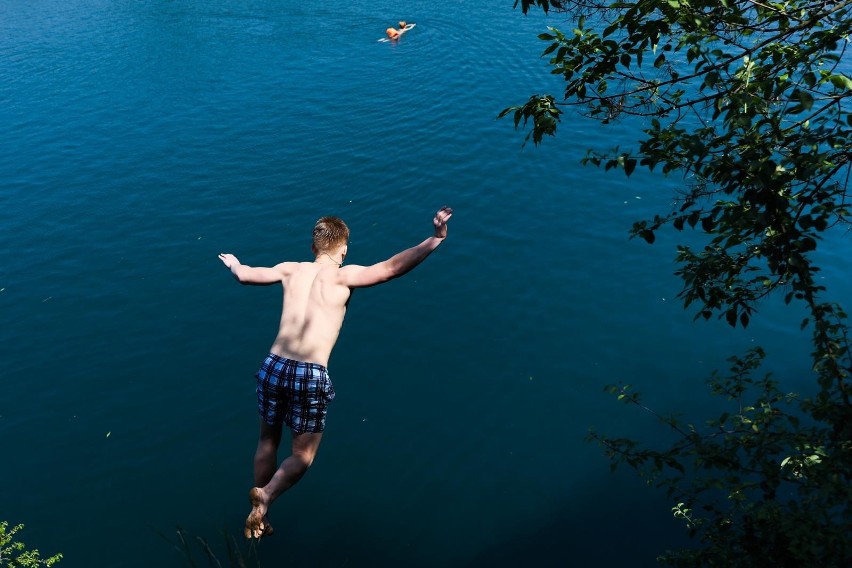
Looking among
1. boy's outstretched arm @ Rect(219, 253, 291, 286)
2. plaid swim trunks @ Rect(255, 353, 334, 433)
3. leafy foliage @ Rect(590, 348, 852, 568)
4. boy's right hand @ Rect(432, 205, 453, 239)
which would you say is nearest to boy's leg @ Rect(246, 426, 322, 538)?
plaid swim trunks @ Rect(255, 353, 334, 433)

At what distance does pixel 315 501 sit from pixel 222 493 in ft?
3.70

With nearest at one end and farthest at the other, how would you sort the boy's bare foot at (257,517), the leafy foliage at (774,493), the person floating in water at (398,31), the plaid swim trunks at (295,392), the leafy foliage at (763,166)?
the leafy foliage at (763,166)
the leafy foliage at (774,493)
the boy's bare foot at (257,517)
the plaid swim trunks at (295,392)
the person floating in water at (398,31)

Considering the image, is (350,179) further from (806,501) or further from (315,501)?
(806,501)

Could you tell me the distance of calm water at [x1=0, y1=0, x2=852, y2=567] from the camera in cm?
957

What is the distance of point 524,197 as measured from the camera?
645 inches

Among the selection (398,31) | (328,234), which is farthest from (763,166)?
(398,31)

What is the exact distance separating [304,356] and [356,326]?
21.2 feet

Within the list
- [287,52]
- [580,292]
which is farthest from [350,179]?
[287,52]

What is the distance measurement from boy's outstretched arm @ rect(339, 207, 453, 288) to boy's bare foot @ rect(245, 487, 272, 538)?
5.72ft

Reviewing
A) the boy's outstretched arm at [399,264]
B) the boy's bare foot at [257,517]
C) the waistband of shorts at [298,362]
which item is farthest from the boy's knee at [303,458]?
the boy's outstretched arm at [399,264]

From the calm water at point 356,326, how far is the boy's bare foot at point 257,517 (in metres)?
3.09

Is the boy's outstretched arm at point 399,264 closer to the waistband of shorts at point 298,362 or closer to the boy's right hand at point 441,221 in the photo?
the boy's right hand at point 441,221

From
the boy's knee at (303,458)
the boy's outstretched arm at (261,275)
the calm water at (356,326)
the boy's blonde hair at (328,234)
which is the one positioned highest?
the boy's blonde hair at (328,234)

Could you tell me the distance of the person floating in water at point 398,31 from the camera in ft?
86.0
